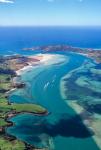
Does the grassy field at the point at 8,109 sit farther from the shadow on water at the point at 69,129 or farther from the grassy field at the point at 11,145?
the shadow on water at the point at 69,129

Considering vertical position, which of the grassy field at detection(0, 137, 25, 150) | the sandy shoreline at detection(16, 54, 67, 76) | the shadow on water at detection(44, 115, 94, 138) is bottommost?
the shadow on water at detection(44, 115, 94, 138)

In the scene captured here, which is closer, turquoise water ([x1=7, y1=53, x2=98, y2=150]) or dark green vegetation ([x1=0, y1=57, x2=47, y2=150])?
dark green vegetation ([x1=0, y1=57, x2=47, y2=150])

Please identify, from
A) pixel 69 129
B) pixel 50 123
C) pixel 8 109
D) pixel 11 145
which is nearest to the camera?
pixel 11 145

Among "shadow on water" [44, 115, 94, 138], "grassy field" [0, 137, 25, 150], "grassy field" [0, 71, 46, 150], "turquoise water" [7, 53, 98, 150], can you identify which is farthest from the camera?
"shadow on water" [44, 115, 94, 138]

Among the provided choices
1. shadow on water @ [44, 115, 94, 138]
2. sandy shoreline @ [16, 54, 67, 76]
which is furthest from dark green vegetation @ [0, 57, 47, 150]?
shadow on water @ [44, 115, 94, 138]

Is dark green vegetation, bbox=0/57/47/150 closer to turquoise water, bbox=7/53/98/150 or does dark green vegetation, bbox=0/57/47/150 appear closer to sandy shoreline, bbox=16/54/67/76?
turquoise water, bbox=7/53/98/150

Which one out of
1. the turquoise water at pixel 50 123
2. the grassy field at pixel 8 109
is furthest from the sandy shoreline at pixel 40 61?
the grassy field at pixel 8 109

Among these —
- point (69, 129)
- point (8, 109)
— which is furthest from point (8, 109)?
point (69, 129)

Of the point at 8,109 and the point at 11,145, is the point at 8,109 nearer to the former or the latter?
the point at 8,109
